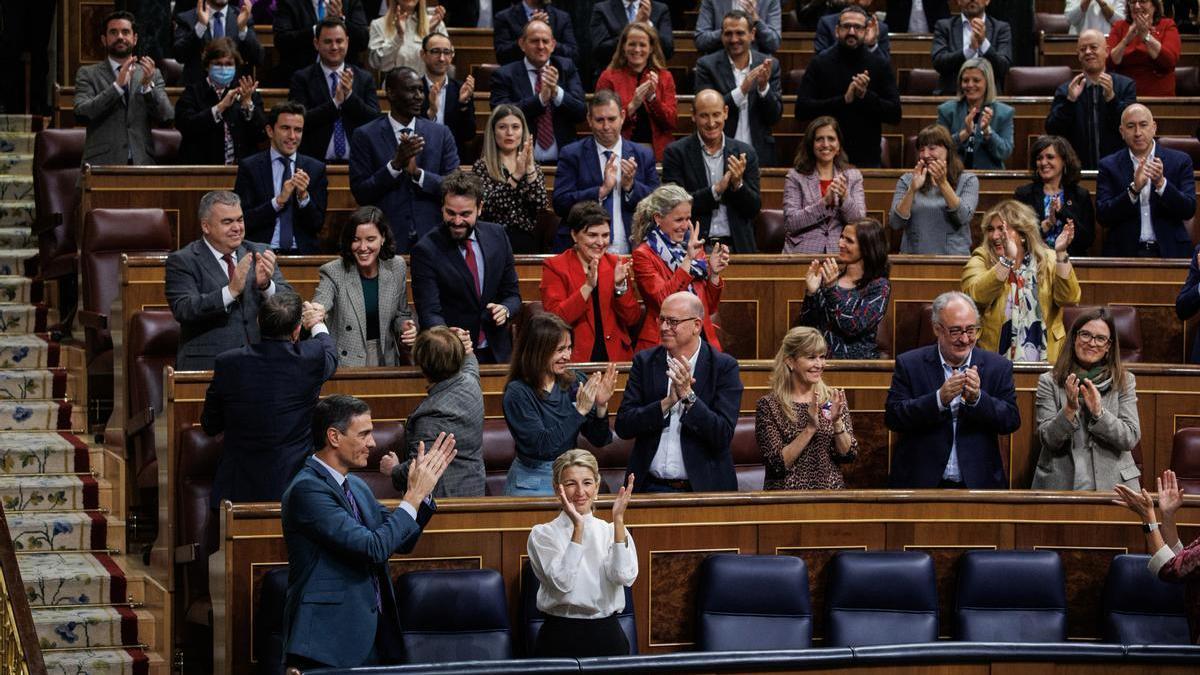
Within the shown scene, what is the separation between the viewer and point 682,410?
→ 5273 mm

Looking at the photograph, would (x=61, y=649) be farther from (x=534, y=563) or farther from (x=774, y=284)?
(x=774, y=284)

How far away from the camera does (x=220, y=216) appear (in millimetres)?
5902

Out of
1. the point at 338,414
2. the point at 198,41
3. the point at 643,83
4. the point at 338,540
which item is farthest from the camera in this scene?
the point at 198,41

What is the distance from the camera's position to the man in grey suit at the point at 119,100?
295 inches

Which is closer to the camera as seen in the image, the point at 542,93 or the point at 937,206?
the point at 937,206

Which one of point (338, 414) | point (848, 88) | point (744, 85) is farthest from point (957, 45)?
point (338, 414)

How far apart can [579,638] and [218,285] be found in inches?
75.9

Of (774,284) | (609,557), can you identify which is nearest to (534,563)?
(609,557)

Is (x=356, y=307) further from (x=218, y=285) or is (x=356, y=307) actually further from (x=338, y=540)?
(x=338, y=540)

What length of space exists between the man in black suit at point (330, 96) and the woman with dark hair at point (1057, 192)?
2.60 metres

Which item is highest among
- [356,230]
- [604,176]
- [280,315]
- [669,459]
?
[604,176]

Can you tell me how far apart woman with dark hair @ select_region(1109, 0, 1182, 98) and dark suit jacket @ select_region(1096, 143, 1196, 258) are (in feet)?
4.32

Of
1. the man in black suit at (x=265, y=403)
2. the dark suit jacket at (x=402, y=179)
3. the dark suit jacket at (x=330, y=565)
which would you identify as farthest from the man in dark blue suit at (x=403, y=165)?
the dark suit jacket at (x=330, y=565)

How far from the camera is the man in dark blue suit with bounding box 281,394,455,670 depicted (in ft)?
14.4
